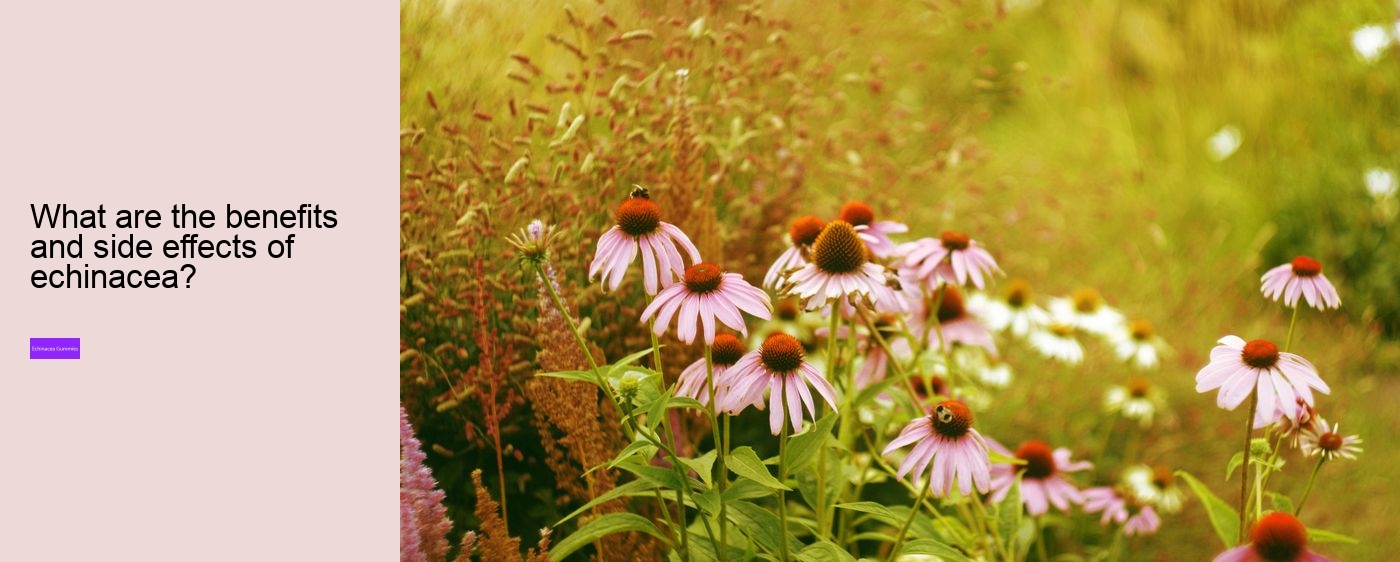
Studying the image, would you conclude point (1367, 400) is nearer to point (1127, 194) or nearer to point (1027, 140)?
point (1127, 194)

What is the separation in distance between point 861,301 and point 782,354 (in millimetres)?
240

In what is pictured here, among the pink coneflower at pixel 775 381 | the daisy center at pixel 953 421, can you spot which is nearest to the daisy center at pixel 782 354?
the pink coneflower at pixel 775 381

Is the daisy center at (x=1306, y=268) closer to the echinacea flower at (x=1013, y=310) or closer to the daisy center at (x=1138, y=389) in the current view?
the echinacea flower at (x=1013, y=310)

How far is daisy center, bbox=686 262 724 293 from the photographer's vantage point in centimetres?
135

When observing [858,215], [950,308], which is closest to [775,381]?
[858,215]

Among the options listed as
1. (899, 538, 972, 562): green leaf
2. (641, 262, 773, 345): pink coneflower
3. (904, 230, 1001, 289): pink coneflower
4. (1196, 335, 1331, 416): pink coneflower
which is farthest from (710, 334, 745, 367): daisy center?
(1196, 335, 1331, 416): pink coneflower

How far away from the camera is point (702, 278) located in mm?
1353

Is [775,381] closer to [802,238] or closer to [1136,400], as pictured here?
[802,238]

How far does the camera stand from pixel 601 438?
1.59 meters

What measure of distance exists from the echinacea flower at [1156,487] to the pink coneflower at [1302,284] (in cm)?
A: 70

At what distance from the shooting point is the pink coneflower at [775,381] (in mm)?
1319

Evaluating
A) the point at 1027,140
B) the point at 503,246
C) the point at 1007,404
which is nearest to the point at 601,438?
the point at 503,246

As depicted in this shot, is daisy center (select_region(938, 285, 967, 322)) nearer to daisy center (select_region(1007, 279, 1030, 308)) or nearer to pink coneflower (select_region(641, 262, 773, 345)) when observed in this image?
daisy center (select_region(1007, 279, 1030, 308))
